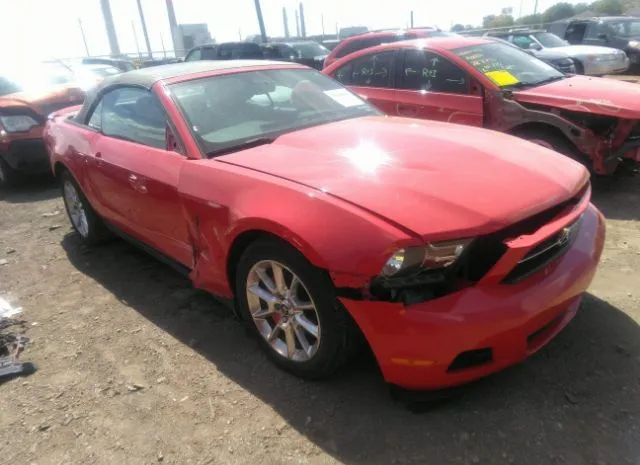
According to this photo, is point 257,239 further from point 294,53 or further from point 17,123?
point 294,53

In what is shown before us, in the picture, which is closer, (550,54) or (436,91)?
(436,91)

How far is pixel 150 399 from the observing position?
8.72 ft

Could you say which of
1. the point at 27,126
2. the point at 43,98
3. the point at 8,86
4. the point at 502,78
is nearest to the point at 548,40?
the point at 502,78

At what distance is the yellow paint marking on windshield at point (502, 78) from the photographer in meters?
5.34

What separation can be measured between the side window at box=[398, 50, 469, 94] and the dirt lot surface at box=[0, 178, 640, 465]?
266cm

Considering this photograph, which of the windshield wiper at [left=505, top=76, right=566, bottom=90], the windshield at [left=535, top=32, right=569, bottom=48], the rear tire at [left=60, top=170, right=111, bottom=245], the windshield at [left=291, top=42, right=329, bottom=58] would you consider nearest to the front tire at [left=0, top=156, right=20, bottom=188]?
the rear tire at [left=60, top=170, right=111, bottom=245]

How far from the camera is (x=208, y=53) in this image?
14.6 metres

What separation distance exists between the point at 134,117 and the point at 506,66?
155 inches

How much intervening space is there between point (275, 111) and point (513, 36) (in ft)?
44.9

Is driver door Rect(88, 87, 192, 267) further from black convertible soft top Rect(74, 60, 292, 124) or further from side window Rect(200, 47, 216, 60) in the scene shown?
side window Rect(200, 47, 216, 60)

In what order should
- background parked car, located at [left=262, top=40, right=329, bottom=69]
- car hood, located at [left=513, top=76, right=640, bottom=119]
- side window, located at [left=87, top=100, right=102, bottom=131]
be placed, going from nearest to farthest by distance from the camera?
1. side window, located at [left=87, top=100, right=102, bottom=131]
2. car hood, located at [left=513, top=76, right=640, bottom=119]
3. background parked car, located at [left=262, top=40, right=329, bottom=69]

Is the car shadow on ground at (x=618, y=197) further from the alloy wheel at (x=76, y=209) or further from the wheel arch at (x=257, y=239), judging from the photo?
the alloy wheel at (x=76, y=209)

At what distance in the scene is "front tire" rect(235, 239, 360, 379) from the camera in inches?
91.0

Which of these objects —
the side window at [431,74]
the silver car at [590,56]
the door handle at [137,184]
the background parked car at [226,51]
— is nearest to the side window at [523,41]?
the silver car at [590,56]
